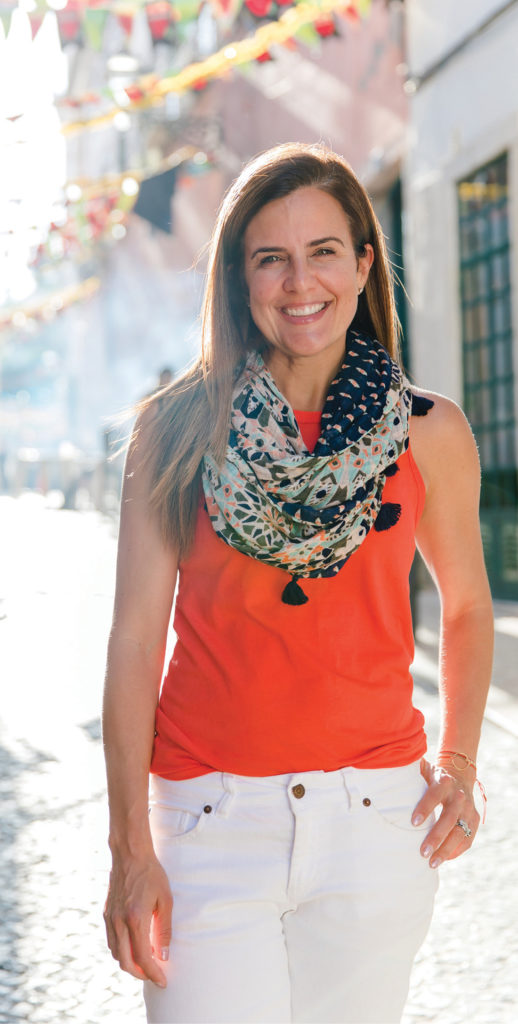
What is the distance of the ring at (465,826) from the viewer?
2048 millimetres

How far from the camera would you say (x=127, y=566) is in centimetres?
200

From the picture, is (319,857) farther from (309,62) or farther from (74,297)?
(74,297)

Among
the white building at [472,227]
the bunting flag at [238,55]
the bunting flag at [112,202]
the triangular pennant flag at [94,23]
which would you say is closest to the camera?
the triangular pennant flag at [94,23]

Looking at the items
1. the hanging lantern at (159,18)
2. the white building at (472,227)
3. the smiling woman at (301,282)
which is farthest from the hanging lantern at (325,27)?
the smiling woman at (301,282)

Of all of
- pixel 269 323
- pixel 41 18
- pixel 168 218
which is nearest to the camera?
pixel 269 323

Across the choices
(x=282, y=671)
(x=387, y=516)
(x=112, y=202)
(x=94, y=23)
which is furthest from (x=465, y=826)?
(x=112, y=202)

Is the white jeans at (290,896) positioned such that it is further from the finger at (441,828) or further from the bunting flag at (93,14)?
the bunting flag at (93,14)

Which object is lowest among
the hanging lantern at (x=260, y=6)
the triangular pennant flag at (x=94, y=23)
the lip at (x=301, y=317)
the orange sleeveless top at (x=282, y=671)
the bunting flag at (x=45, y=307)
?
the bunting flag at (x=45, y=307)

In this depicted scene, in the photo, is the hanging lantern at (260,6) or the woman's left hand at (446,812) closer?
the woman's left hand at (446,812)

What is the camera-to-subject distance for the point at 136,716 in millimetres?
1959

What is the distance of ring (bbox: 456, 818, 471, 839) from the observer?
6.72 feet

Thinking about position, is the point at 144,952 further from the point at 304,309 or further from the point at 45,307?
the point at 45,307

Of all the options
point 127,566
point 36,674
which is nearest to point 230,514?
point 127,566

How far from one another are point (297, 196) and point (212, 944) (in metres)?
1.10
